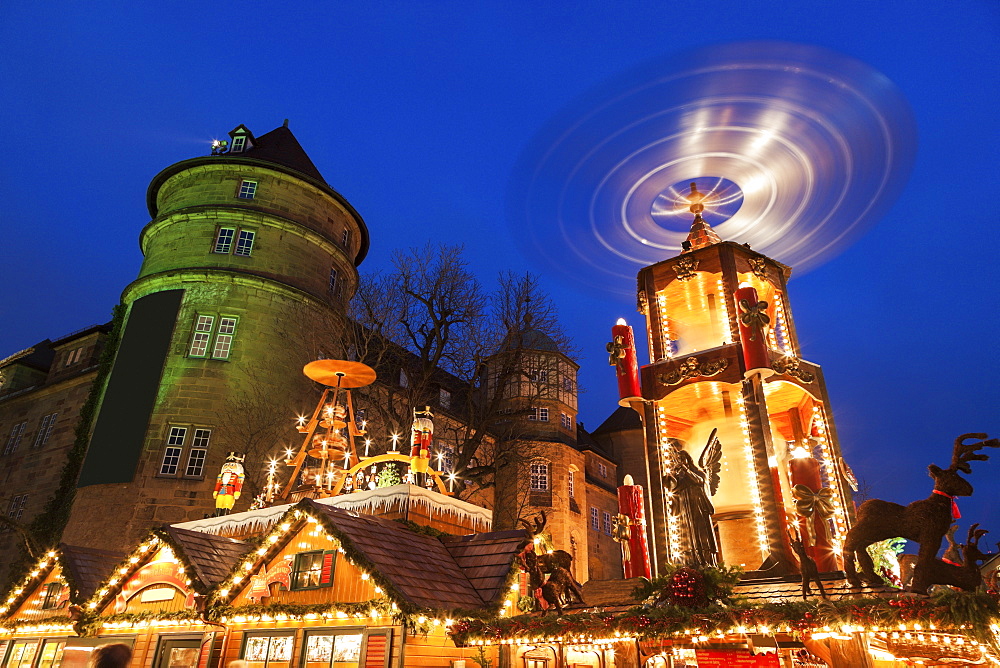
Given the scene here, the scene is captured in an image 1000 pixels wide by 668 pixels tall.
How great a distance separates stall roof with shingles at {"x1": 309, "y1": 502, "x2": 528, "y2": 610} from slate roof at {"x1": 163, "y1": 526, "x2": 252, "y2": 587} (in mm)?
2753

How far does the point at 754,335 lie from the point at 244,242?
2192cm

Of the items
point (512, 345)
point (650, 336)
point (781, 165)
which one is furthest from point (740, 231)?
point (512, 345)

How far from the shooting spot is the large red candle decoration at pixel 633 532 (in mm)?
14430

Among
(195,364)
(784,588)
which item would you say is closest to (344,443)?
(784,588)

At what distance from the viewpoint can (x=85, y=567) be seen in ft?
50.7

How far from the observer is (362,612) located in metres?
10.7

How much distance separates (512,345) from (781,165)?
42.1 feet

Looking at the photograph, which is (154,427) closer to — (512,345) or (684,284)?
(512,345)

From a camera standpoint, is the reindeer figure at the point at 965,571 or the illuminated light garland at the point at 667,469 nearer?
the reindeer figure at the point at 965,571

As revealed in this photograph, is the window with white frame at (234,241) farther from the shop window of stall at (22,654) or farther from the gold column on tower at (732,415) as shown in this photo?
the gold column on tower at (732,415)

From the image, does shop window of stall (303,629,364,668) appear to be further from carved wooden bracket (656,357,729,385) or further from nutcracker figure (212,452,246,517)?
carved wooden bracket (656,357,729,385)

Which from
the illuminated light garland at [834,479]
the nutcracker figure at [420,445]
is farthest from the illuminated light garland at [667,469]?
A: the nutcracker figure at [420,445]

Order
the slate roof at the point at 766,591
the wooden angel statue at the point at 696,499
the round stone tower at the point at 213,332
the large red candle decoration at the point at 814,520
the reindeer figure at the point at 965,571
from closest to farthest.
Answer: the reindeer figure at the point at 965,571
the slate roof at the point at 766,591
the large red candle decoration at the point at 814,520
the wooden angel statue at the point at 696,499
the round stone tower at the point at 213,332

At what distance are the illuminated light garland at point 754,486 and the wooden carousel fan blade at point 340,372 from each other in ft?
28.8
